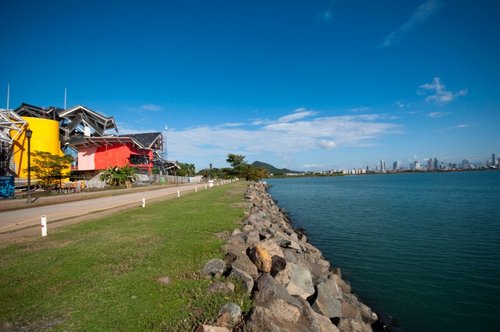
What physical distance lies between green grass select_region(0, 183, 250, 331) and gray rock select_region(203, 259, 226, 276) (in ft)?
0.70

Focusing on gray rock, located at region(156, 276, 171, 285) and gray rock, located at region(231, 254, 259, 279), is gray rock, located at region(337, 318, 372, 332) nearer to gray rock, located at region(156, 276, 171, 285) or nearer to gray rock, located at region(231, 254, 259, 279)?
gray rock, located at region(231, 254, 259, 279)

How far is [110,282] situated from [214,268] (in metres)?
2.54

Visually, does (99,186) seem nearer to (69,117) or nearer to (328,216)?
(69,117)

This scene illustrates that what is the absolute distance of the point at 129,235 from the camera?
38.3 ft

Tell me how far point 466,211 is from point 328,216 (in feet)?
47.7

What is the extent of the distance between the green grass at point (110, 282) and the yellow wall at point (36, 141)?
169 ft

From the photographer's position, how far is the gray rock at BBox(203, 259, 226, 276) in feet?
24.4

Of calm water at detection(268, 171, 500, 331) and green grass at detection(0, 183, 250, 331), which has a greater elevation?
green grass at detection(0, 183, 250, 331)

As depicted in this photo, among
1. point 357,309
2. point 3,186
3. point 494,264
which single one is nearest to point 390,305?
point 357,309

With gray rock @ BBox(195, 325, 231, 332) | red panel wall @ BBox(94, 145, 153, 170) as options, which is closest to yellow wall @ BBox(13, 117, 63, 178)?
red panel wall @ BBox(94, 145, 153, 170)

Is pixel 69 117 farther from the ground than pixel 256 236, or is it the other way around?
pixel 69 117

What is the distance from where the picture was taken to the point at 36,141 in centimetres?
5550

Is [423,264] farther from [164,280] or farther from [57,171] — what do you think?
[57,171]

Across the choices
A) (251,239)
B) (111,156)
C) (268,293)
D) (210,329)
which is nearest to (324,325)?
(268,293)
